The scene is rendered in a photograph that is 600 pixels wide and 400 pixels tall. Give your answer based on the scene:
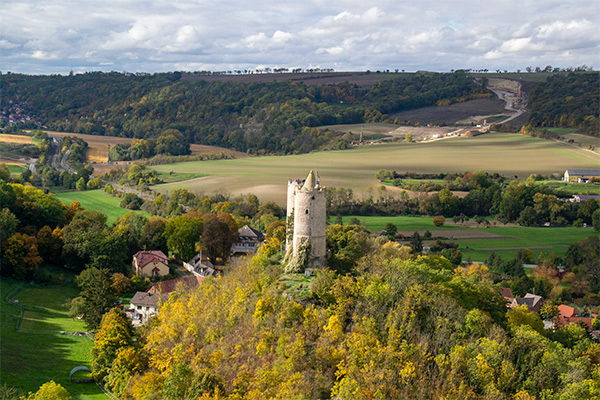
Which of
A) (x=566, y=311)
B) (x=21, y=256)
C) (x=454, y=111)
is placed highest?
(x=454, y=111)

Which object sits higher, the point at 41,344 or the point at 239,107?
the point at 239,107

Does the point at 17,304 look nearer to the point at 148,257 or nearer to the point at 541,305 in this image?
the point at 148,257

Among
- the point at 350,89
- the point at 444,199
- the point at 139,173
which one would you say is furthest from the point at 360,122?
the point at 444,199

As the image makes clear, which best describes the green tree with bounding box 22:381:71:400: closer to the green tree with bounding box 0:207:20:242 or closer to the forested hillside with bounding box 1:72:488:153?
the green tree with bounding box 0:207:20:242

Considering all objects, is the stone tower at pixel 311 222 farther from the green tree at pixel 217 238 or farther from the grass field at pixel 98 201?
the grass field at pixel 98 201

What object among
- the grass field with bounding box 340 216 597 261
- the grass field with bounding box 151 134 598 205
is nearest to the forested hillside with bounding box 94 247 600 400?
the grass field with bounding box 340 216 597 261

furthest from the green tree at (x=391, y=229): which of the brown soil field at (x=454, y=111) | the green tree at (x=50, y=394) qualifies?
the brown soil field at (x=454, y=111)

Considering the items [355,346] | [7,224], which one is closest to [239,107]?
[7,224]
